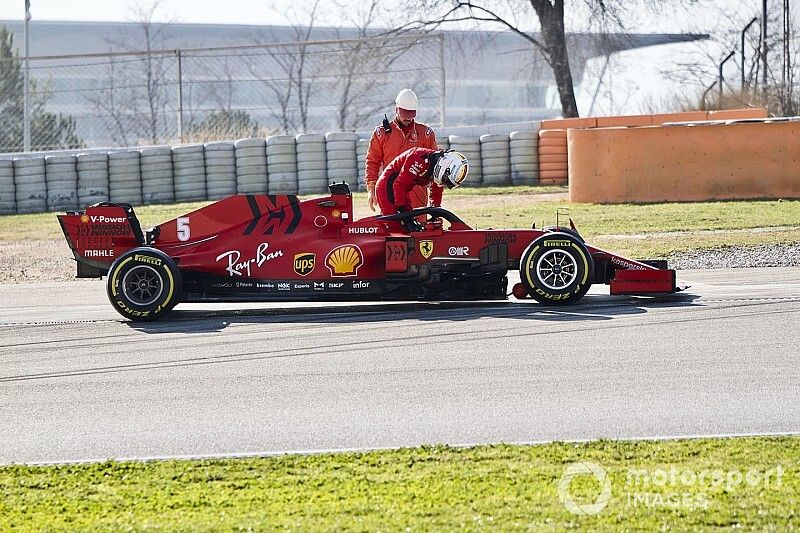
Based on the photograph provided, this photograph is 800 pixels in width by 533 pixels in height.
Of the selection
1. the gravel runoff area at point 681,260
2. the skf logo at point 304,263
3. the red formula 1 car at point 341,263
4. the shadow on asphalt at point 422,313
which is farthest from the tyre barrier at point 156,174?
the skf logo at point 304,263

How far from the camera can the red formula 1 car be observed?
10.2m

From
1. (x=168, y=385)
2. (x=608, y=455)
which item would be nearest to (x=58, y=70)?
(x=168, y=385)

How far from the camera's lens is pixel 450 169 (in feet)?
34.3

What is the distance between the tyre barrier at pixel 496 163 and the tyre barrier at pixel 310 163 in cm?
316

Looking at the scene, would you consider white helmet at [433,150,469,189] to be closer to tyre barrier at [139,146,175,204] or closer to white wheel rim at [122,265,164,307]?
white wheel rim at [122,265,164,307]

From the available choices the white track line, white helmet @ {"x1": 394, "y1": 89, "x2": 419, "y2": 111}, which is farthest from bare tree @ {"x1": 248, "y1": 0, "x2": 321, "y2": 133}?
the white track line

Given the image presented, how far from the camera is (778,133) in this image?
65.3ft

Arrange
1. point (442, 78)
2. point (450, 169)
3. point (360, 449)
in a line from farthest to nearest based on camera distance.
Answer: point (442, 78) < point (450, 169) < point (360, 449)

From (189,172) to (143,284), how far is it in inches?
550

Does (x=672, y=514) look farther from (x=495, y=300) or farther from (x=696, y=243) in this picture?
(x=696, y=243)

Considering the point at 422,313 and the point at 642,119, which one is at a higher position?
the point at 642,119

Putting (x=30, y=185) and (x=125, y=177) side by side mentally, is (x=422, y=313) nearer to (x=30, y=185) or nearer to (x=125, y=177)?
(x=125, y=177)

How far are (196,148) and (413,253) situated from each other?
563 inches

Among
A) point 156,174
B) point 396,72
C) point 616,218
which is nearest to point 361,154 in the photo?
point 396,72
